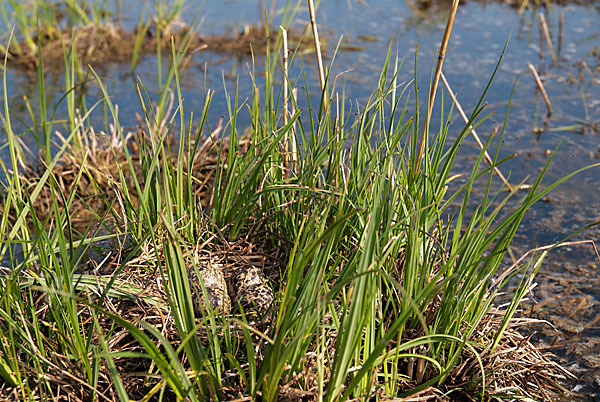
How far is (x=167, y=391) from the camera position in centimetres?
167

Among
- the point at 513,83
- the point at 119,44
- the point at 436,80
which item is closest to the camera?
the point at 436,80

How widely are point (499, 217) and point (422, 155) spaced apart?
1.32 metres

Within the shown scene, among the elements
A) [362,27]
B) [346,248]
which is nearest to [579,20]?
[362,27]

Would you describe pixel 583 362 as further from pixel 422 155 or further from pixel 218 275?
pixel 218 275

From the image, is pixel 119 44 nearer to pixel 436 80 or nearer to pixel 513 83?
pixel 513 83

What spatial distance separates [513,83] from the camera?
175 inches

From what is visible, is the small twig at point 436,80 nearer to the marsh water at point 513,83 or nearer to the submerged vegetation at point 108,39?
the marsh water at point 513,83

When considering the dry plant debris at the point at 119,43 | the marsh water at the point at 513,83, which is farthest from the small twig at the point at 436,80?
the dry plant debris at the point at 119,43

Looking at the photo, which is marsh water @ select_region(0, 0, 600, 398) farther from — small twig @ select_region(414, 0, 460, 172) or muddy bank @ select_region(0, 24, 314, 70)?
small twig @ select_region(414, 0, 460, 172)

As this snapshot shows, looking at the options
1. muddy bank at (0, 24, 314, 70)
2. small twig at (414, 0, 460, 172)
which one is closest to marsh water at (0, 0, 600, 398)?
muddy bank at (0, 24, 314, 70)

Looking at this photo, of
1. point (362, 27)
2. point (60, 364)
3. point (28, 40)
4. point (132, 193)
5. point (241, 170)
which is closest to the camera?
point (60, 364)

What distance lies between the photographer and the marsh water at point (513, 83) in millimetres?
2562

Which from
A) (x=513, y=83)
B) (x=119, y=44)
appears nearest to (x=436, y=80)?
(x=513, y=83)

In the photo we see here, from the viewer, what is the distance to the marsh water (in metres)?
2.56
